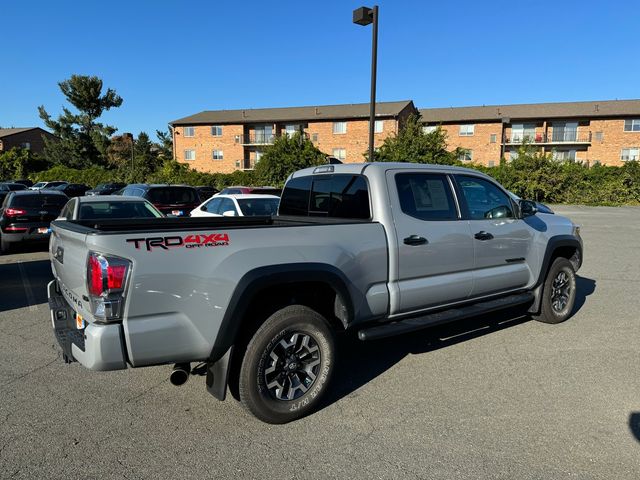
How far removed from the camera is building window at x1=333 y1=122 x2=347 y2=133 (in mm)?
47031

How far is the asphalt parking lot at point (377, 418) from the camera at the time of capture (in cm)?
289

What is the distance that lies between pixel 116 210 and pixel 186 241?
7512 millimetres

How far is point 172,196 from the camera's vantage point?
1352 centimetres

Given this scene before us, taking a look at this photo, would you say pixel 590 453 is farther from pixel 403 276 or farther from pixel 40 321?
pixel 40 321

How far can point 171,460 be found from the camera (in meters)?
2.94

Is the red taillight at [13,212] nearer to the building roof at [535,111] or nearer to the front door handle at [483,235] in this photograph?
the front door handle at [483,235]

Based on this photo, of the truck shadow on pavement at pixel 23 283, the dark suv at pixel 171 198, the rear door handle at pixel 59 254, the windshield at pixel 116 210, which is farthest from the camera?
the dark suv at pixel 171 198

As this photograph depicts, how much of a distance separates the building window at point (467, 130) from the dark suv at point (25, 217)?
144 ft

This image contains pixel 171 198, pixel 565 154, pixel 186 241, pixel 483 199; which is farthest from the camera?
pixel 565 154

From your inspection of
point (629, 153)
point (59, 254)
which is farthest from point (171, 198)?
point (629, 153)

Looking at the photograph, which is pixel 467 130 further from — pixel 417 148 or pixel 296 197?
pixel 296 197

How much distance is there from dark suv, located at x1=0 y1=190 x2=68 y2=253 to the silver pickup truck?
327 inches

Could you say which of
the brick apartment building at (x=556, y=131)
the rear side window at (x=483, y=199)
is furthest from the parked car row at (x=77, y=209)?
the brick apartment building at (x=556, y=131)

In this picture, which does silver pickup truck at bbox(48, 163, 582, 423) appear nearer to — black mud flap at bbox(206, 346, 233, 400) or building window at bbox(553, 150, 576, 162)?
black mud flap at bbox(206, 346, 233, 400)
